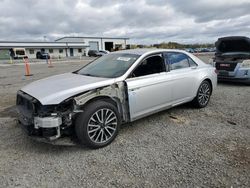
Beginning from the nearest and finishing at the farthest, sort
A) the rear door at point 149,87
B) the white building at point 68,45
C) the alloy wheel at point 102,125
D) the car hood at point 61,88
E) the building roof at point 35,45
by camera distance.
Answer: the car hood at point 61,88 → the alloy wheel at point 102,125 → the rear door at point 149,87 → the building roof at point 35,45 → the white building at point 68,45

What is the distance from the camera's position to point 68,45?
200 ft

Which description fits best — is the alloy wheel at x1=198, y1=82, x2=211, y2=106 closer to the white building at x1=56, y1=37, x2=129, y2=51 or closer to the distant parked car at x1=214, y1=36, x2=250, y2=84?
the distant parked car at x1=214, y1=36, x2=250, y2=84

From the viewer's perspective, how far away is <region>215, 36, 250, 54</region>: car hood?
8.12 m

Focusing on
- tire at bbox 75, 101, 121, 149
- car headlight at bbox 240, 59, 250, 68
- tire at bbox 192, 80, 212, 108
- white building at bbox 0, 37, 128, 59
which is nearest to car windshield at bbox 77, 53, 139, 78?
tire at bbox 75, 101, 121, 149

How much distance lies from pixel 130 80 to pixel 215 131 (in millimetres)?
1821

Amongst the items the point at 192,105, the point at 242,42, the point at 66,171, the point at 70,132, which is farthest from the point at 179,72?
the point at 242,42

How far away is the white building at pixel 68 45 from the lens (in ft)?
175

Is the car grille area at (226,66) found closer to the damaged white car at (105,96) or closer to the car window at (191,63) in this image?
the car window at (191,63)

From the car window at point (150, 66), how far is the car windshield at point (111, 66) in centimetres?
17

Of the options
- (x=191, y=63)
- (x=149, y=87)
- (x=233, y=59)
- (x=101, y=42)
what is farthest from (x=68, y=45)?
(x=149, y=87)

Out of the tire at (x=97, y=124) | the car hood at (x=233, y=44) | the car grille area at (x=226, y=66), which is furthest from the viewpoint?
the car hood at (x=233, y=44)

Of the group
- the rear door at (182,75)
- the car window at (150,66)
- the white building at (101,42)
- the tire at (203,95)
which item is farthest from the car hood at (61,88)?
the white building at (101,42)

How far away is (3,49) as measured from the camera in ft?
163

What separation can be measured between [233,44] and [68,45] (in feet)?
189
